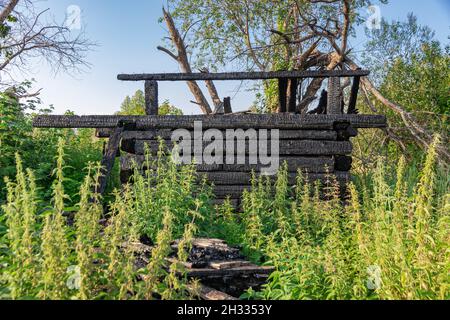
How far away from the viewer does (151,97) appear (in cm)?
973

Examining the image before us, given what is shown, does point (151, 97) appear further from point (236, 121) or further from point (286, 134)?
point (286, 134)

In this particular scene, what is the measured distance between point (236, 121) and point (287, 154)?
1.07 meters

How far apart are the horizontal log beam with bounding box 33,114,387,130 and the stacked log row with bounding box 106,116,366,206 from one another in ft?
0.35

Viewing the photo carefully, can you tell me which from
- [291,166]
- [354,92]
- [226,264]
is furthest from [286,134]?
[226,264]

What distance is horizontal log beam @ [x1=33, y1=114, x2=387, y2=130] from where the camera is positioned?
30.0 ft

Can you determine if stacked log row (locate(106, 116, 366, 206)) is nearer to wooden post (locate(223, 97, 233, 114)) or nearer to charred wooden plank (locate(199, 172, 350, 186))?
charred wooden plank (locate(199, 172, 350, 186))

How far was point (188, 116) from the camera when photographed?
9141 mm

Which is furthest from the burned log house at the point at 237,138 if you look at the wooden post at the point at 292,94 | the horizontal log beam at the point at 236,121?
the wooden post at the point at 292,94

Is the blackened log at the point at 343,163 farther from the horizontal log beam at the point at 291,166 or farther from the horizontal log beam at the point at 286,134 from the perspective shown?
the horizontal log beam at the point at 286,134

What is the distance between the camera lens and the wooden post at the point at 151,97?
966cm

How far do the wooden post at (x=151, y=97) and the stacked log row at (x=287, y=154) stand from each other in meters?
0.53

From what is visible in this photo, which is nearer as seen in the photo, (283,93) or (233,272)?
(233,272)

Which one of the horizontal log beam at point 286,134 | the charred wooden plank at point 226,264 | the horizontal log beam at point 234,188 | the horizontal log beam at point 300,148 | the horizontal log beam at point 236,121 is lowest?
the charred wooden plank at point 226,264
